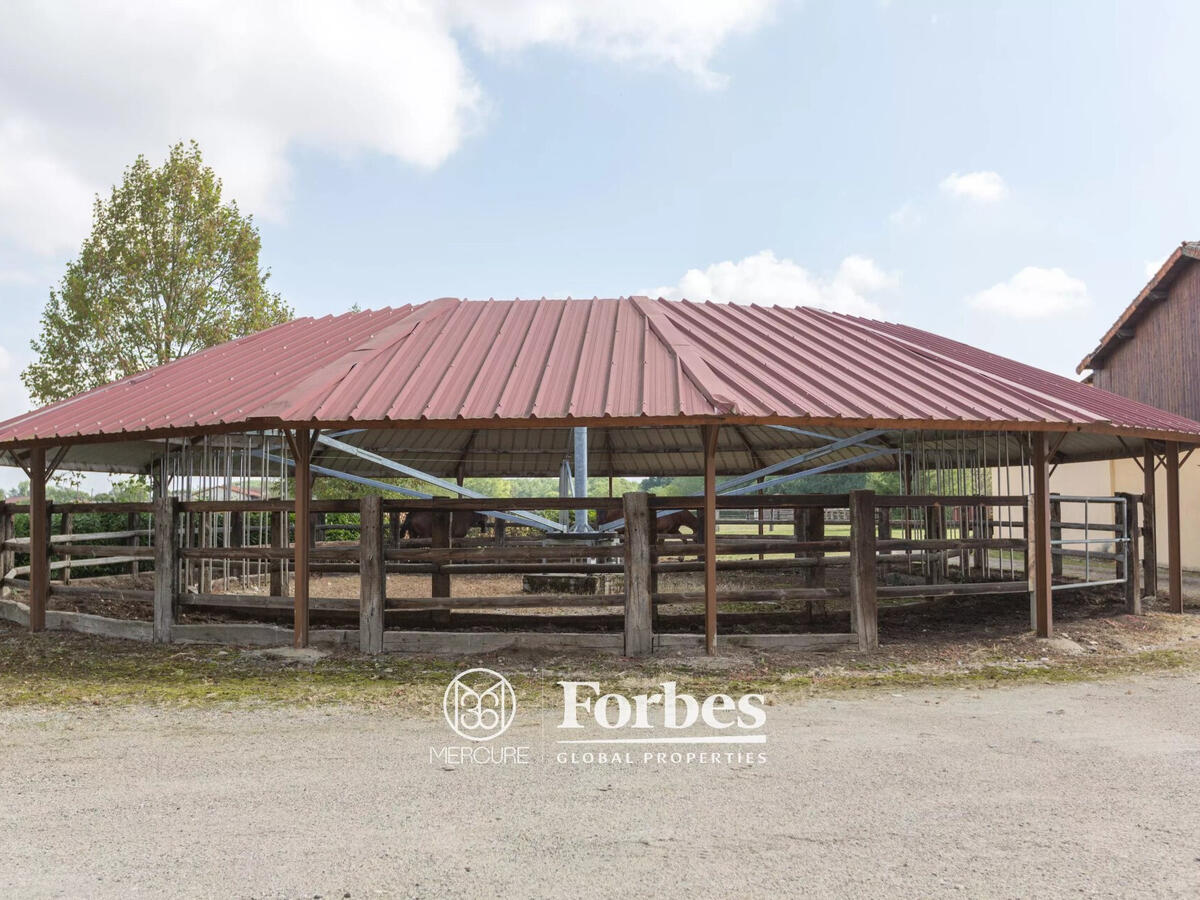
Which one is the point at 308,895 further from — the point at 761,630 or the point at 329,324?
the point at 329,324

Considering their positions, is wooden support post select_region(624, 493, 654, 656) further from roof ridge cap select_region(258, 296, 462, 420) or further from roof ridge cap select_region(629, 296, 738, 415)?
roof ridge cap select_region(258, 296, 462, 420)

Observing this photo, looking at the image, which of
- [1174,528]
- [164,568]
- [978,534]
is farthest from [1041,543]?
[164,568]

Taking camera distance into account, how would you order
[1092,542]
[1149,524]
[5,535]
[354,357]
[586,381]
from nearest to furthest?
[586,381] → [354,357] → [1092,542] → [1149,524] → [5,535]

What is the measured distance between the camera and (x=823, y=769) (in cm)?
532

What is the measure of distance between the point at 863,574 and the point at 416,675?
15.4 ft

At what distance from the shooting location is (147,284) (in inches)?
875

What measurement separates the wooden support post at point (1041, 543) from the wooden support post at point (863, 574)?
6.85 ft

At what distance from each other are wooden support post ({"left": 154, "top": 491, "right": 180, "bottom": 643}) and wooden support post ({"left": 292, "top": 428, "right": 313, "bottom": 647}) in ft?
5.83

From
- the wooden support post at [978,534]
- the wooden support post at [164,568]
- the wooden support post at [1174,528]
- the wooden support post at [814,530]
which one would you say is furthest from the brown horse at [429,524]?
the wooden support post at [1174,528]

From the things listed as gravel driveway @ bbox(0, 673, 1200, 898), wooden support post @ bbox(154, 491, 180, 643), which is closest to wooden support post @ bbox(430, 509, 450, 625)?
wooden support post @ bbox(154, 491, 180, 643)

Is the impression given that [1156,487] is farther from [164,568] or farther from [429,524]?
[164,568]

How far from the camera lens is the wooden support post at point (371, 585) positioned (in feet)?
29.8

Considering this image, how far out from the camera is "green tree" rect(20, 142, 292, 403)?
21.8m

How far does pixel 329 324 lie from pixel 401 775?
973cm
